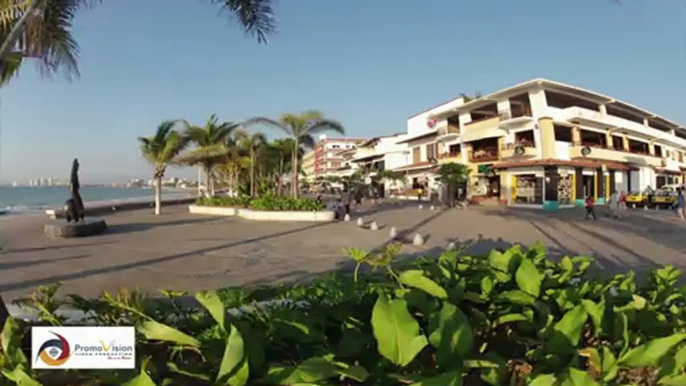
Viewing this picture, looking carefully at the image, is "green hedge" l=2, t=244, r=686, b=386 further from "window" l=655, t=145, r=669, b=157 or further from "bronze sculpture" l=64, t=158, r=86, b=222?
"window" l=655, t=145, r=669, b=157

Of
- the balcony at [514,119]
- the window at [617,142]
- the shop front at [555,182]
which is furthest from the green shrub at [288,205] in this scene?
the window at [617,142]

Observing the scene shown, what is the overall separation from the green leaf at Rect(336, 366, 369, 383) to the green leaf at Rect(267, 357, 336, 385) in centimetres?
6

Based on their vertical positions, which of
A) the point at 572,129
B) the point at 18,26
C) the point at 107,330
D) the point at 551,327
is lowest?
the point at 551,327

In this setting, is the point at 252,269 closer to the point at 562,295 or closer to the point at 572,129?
the point at 562,295

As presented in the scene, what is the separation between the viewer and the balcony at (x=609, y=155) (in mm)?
31641

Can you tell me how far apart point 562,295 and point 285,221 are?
50.7 ft

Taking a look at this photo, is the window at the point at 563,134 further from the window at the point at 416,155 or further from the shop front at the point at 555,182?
the window at the point at 416,155

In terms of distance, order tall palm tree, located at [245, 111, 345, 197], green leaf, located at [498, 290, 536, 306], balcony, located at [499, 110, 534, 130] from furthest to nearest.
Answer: balcony, located at [499, 110, 534, 130], tall palm tree, located at [245, 111, 345, 197], green leaf, located at [498, 290, 536, 306]

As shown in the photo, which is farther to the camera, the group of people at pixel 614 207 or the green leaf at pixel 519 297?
the group of people at pixel 614 207

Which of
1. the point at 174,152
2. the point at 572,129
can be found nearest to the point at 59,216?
the point at 174,152

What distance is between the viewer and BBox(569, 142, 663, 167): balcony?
31.6 meters

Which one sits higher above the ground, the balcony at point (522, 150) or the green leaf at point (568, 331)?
the balcony at point (522, 150)

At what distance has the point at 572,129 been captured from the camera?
32.6 meters

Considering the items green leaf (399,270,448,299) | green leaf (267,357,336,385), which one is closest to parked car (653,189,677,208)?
green leaf (399,270,448,299)
